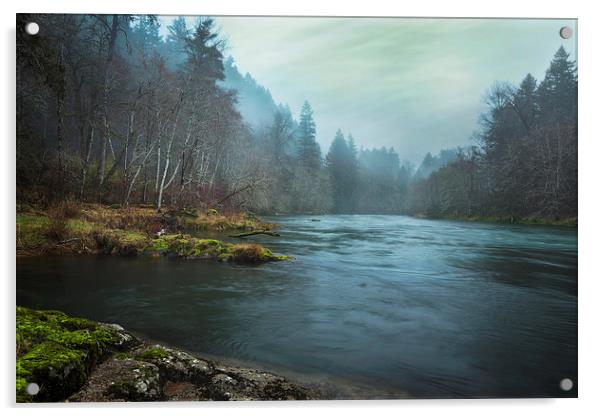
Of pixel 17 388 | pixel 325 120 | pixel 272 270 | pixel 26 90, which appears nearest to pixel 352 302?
pixel 272 270

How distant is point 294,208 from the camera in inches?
184

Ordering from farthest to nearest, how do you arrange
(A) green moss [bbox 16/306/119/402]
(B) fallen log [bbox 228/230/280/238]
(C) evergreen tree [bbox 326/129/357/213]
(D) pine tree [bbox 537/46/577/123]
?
1. (B) fallen log [bbox 228/230/280/238]
2. (C) evergreen tree [bbox 326/129/357/213]
3. (D) pine tree [bbox 537/46/577/123]
4. (A) green moss [bbox 16/306/119/402]

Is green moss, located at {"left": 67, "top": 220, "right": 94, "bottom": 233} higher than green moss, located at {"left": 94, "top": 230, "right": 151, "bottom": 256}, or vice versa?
green moss, located at {"left": 67, "top": 220, "right": 94, "bottom": 233}

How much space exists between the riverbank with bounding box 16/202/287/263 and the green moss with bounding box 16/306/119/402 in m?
0.95

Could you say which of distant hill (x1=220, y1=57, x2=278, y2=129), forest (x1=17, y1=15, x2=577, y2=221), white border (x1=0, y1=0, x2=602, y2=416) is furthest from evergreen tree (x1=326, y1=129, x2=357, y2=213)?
white border (x1=0, y1=0, x2=602, y2=416)

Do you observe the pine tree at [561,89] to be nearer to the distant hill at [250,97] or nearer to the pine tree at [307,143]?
the pine tree at [307,143]

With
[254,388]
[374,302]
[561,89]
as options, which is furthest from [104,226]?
[561,89]

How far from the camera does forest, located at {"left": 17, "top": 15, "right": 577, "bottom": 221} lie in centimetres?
373

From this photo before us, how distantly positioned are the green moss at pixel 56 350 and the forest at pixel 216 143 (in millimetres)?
1226

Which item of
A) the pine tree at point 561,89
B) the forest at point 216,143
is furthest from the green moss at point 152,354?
the pine tree at point 561,89

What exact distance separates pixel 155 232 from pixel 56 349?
1.94m

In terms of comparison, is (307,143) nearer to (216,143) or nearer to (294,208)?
(294,208)

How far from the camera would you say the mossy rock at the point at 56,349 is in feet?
8.57

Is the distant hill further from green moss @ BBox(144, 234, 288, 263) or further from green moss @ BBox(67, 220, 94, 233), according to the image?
green moss @ BBox(67, 220, 94, 233)
